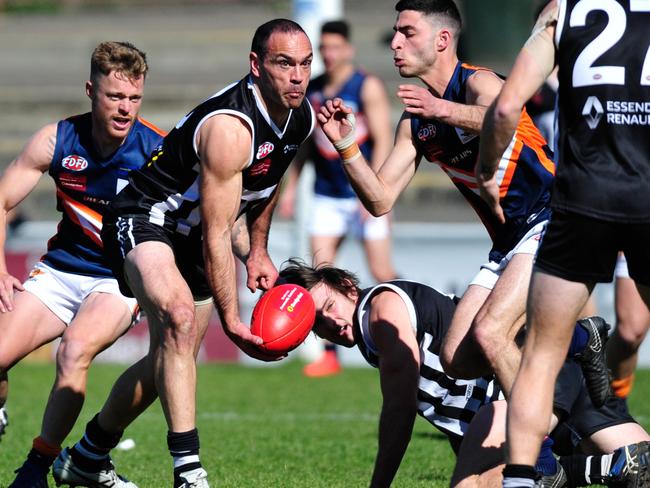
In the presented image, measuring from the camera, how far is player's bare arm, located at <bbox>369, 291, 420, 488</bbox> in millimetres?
5062

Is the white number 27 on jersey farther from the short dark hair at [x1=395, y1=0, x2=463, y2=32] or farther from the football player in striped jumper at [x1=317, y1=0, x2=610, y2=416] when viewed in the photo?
the short dark hair at [x1=395, y1=0, x2=463, y2=32]

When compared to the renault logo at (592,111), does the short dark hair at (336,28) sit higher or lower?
higher

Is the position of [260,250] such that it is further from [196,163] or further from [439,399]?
[439,399]

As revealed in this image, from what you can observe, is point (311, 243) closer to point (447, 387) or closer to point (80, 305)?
point (80, 305)

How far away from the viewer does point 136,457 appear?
23.7ft

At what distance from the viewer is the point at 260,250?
6.26 metres

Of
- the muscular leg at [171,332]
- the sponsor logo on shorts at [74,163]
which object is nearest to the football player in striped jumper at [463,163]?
the muscular leg at [171,332]

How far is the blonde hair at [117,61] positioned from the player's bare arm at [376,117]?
5.06 m

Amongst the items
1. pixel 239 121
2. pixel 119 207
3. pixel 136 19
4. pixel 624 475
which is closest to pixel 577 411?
pixel 624 475

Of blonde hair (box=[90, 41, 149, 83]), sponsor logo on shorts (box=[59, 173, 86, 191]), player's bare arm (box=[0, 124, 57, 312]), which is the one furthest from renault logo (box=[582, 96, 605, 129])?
player's bare arm (box=[0, 124, 57, 312])

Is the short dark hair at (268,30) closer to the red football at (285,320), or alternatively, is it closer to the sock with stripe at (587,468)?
→ the red football at (285,320)

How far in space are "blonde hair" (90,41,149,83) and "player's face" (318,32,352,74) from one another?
4.94 metres

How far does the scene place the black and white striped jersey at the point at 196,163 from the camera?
5.48m

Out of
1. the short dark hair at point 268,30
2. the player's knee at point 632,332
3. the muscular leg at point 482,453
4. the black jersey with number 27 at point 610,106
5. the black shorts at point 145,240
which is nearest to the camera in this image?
the black jersey with number 27 at point 610,106
